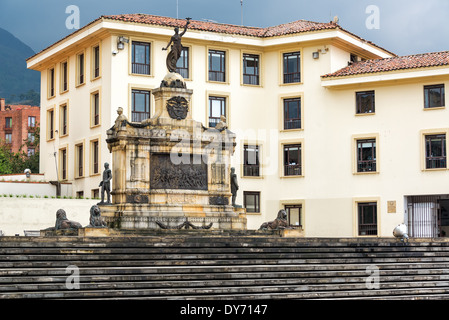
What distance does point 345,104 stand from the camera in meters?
50.4

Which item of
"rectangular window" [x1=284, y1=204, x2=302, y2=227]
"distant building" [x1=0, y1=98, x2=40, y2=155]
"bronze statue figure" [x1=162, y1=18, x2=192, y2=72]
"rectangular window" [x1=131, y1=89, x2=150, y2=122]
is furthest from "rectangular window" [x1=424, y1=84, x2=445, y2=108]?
"distant building" [x1=0, y1=98, x2=40, y2=155]

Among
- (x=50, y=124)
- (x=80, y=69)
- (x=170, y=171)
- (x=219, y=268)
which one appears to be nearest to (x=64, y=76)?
(x=80, y=69)

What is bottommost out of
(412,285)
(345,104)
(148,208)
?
Answer: (412,285)

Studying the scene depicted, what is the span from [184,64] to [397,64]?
11.8 metres

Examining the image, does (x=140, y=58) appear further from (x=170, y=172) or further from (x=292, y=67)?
(x=170, y=172)

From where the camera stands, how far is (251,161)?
51.8m

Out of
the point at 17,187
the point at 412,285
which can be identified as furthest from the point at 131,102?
the point at 412,285

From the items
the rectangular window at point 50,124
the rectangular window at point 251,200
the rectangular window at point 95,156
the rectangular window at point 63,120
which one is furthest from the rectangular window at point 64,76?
the rectangular window at point 251,200

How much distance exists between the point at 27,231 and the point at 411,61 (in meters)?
22.4

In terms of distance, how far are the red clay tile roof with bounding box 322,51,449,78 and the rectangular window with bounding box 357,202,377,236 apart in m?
7.20

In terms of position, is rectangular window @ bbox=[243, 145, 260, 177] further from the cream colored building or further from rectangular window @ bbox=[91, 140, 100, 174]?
rectangular window @ bbox=[91, 140, 100, 174]

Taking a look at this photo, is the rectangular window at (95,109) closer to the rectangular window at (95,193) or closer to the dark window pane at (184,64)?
the rectangular window at (95,193)

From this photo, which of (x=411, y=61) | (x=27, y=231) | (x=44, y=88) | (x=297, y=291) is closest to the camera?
(x=297, y=291)
